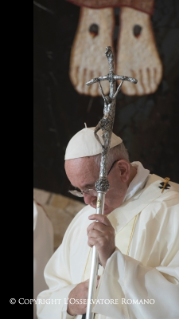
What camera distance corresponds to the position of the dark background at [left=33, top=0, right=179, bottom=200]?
18.4ft

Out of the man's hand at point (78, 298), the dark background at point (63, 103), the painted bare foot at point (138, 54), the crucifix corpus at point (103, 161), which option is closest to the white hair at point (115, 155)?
the crucifix corpus at point (103, 161)

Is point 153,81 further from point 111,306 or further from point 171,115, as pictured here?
point 111,306

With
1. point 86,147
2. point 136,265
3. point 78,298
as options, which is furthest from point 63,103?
point 136,265

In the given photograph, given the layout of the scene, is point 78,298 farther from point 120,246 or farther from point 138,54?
point 138,54

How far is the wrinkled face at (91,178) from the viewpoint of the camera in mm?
2973

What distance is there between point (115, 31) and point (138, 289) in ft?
13.1

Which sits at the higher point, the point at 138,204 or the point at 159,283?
the point at 138,204

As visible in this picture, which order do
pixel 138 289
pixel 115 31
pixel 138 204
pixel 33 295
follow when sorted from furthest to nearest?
pixel 115 31
pixel 33 295
pixel 138 204
pixel 138 289

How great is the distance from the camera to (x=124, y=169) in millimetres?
3113

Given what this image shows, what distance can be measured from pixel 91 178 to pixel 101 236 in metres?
0.51

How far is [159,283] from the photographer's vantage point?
2.67 m

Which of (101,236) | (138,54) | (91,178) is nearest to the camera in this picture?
(101,236)

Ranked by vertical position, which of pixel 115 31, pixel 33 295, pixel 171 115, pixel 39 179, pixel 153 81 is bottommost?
pixel 33 295
